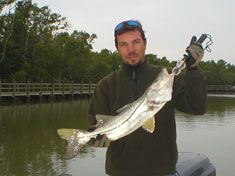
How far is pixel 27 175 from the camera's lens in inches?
375

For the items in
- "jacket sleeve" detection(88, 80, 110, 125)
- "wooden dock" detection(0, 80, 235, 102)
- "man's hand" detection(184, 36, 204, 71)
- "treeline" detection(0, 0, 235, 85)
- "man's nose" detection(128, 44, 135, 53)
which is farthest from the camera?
"treeline" detection(0, 0, 235, 85)

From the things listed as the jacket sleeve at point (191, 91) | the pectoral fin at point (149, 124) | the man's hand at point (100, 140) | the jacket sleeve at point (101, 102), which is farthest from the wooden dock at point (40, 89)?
the pectoral fin at point (149, 124)

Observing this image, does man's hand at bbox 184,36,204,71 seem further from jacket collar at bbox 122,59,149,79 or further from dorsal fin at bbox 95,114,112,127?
dorsal fin at bbox 95,114,112,127

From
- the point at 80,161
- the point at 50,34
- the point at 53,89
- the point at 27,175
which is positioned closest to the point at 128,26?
the point at 27,175

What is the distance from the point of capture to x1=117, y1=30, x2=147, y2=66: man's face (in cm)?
332

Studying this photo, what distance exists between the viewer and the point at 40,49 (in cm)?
4991

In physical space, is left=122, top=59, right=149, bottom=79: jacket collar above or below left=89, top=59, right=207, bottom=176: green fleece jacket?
above

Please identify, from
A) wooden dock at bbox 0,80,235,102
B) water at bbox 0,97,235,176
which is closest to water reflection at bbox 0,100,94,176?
water at bbox 0,97,235,176

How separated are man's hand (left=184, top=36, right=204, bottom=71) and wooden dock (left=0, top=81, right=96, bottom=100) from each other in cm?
3337

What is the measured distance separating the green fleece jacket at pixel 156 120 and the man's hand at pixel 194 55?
0.08m

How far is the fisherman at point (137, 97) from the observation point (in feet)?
10.2

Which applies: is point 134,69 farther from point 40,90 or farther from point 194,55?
point 40,90

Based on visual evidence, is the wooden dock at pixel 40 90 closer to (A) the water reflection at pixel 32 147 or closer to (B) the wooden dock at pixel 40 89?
(B) the wooden dock at pixel 40 89

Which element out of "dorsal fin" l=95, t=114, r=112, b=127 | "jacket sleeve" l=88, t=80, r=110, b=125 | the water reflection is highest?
"jacket sleeve" l=88, t=80, r=110, b=125
